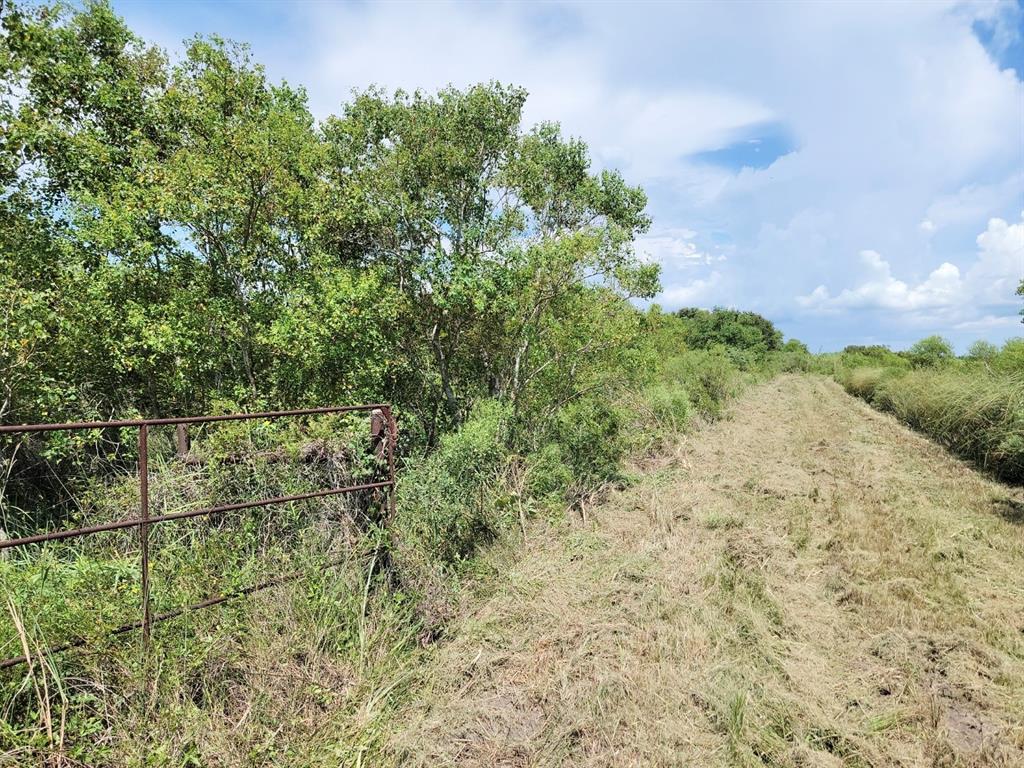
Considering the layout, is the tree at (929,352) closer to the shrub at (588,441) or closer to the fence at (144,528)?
the shrub at (588,441)

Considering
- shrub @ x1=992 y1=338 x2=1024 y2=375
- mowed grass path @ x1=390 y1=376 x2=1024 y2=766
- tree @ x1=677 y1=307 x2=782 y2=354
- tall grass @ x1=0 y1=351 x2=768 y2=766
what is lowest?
mowed grass path @ x1=390 y1=376 x2=1024 y2=766

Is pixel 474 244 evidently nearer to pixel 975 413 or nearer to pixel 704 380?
pixel 975 413

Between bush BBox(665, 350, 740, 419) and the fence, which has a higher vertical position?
bush BBox(665, 350, 740, 419)

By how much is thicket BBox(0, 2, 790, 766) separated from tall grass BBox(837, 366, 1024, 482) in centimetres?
699

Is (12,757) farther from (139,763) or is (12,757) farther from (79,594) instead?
(79,594)

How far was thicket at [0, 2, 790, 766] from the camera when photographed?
4355mm

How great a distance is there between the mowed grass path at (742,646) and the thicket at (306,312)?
2.81 feet

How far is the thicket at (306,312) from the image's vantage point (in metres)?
4.36

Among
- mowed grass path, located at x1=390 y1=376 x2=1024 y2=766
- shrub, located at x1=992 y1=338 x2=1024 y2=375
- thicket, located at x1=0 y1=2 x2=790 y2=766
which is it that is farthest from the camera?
shrub, located at x1=992 y1=338 x2=1024 y2=375

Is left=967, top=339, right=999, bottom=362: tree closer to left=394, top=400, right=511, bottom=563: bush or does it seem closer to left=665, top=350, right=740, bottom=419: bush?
left=665, top=350, right=740, bottom=419: bush

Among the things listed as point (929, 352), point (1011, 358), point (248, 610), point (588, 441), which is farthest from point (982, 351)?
point (248, 610)

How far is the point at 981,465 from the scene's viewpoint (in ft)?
34.1

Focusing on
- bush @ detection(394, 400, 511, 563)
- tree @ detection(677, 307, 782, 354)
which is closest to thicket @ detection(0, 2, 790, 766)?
bush @ detection(394, 400, 511, 563)

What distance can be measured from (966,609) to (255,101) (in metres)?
12.6
